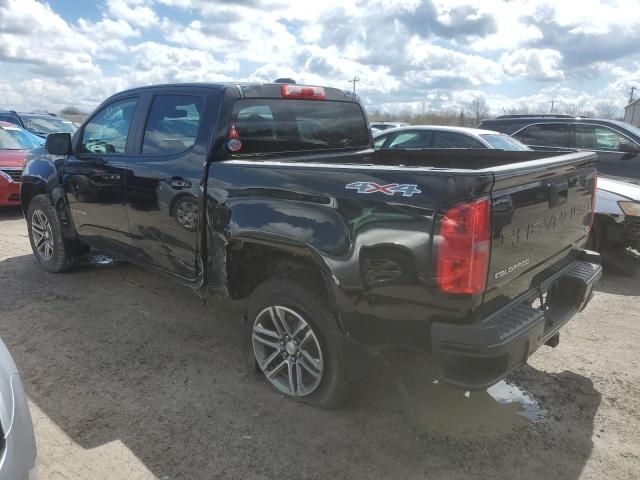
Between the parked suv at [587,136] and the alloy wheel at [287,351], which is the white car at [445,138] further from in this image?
the alloy wheel at [287,351]

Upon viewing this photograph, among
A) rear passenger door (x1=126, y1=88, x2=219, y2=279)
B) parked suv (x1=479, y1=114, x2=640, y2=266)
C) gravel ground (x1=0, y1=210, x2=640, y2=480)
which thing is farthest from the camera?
parked suv (x1=479, y1=114, x2=640, y2=266)

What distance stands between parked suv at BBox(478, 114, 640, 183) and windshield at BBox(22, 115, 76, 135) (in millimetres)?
11366

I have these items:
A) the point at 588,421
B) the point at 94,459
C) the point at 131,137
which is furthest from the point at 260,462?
the point at 131,137

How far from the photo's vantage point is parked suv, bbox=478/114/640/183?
785 cm

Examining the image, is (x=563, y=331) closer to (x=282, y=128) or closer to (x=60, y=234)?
(x=282, y=128)

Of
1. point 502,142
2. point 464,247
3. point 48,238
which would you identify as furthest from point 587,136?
point 48,238

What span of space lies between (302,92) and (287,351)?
6.47ft

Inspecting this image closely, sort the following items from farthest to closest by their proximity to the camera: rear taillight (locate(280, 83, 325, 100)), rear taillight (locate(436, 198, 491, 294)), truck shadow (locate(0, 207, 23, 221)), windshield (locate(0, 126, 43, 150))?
windshield (locate(0, 126, 43, 150)), truck shadow (locate(0, 207, 23, 221)), rear taillight (locate(280, 83, 325, 100)), rear taillight (locate(436, 198, 491, 294))

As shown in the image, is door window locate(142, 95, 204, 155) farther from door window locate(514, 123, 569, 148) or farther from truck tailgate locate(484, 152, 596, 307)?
door window locate(514, 123, 569, 148)

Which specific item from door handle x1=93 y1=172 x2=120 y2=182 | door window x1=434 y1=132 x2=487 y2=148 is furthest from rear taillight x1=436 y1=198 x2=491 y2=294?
door window x1=434 y1=132 x2=487 y2=148

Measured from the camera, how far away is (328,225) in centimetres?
266

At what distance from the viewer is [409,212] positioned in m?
2.33

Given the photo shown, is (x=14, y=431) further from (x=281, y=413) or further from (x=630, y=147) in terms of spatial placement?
(x=630, y=147)

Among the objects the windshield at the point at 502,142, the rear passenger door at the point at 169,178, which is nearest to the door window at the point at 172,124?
the rear passenger door at the point at 169,178
